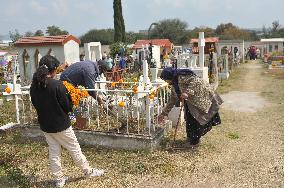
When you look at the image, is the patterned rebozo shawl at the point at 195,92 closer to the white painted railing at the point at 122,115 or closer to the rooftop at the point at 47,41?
the white painted railing at the point at 122,115

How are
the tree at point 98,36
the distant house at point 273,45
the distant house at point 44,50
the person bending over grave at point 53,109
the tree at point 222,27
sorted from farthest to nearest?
the tree at point 222,27 → the tree at point 98,36 → the distant house at point 273,45 → the distant house at point 44,50 → the person bending over grave at point 53,109

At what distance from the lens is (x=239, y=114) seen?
29.8 ft

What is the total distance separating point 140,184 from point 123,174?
386 mm

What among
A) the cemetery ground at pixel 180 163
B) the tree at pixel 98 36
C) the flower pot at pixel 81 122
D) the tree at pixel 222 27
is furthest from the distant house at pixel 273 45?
the flower pot at pixel 81 122

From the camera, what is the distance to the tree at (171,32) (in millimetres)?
61250

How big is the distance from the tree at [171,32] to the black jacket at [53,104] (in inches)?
2189

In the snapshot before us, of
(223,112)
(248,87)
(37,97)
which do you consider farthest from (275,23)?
(37,97)

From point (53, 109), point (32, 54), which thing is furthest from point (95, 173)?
point (32, 54)

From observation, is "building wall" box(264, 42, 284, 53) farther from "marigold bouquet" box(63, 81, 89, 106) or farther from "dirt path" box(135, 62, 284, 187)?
"marigold bouquet" box(63, 81, 89, 106)

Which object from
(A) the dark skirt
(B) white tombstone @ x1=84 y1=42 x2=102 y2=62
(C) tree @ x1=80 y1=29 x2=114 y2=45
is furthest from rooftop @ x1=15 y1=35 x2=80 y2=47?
Result: (C) tree @ x1=80 y1=29 x2=114 y2=45

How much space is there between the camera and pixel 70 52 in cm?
1539

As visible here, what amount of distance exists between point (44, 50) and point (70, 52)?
1.04 metres

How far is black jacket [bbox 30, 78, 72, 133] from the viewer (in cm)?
473

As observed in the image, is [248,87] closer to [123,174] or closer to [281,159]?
[281,159]
